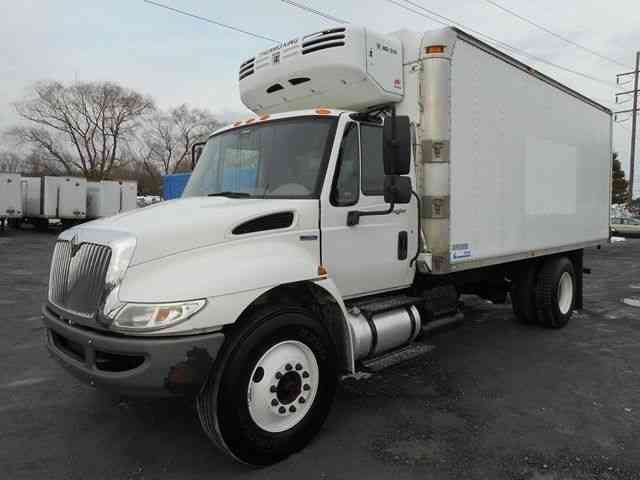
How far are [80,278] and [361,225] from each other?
231cm

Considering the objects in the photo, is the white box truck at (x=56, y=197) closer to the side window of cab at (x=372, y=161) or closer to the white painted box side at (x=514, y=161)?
the white painted box side at (x=514, y=161)

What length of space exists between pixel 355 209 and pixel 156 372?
2150mm

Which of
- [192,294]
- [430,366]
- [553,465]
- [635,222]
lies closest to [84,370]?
[192,294]

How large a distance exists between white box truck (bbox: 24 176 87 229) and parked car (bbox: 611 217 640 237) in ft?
102

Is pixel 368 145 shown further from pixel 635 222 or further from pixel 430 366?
pixel 635 222

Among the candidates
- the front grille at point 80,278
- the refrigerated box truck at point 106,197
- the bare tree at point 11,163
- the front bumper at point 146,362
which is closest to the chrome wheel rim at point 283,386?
the front bumper at point 146,362

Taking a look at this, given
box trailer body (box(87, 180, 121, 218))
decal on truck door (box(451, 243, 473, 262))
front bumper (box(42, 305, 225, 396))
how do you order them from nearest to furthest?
front bumper (box(42, 305, 225, 396)), decal on truck door (box(451, 243, 473, 262)), box trailer body (box(87, 180, 121, 218))

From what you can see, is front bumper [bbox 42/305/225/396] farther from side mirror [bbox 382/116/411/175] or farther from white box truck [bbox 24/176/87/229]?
white box truck [bbox 24/176/87/229]

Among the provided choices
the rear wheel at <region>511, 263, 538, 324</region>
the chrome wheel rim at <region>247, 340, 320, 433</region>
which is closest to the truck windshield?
the chrome wheel rim at <region>247, 340, 320, 433</region>

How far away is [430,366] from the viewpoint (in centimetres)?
570

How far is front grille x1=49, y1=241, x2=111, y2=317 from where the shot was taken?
312cm

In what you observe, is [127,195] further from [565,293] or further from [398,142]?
[398,142]

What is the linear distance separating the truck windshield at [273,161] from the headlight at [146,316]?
1.43 metres

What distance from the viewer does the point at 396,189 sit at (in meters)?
3.98
